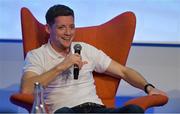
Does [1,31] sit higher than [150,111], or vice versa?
[1,31]

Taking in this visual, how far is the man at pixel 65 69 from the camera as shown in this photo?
96.7 inches

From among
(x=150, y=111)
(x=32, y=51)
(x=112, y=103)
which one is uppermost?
(x=32, y=51)

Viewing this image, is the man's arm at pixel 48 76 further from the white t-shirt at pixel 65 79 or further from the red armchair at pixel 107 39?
the red armchair at pixel 107 39

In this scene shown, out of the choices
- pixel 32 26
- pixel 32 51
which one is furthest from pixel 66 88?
pixel 32 26

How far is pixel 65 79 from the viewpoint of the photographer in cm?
259

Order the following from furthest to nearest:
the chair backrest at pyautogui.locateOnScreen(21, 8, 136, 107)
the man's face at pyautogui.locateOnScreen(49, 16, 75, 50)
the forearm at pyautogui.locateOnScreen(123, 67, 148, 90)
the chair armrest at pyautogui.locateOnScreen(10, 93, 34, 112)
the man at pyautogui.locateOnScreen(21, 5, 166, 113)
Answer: the chair backrest at pyautogui.locateOnScreen(21, 8, 136, 107), the forearm at pyautogui.locateOnScreen(123, 67, 148, 90), the man's face at pyautogui.locateOnScreen(49, 16, 75, 50), the man at pyautogui.locateOnScreen(21, 5, 166, 113), the chair armrest at pyautogui.locateOnScreen(10, 93, 34, 112)

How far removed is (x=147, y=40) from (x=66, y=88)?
1.11m

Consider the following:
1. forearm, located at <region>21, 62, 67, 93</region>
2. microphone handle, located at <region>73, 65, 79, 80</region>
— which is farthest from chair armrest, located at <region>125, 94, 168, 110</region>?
forearm, located at <region>21, 62, 67, 93</region>

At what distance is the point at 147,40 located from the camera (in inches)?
136

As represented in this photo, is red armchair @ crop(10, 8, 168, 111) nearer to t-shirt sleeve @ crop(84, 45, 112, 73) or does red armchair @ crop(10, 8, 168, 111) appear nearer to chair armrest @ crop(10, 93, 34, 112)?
t-shirt sleeve @ crop(84, 45, 112, 73)

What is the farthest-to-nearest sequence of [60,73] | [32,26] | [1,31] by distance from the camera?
[1,31]
[32,26]
[60,73]

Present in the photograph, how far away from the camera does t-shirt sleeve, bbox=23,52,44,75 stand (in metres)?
2.53

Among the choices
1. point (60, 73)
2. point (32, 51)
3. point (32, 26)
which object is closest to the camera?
point (60, 73)

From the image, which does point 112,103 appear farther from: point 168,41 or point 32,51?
point 168,41
